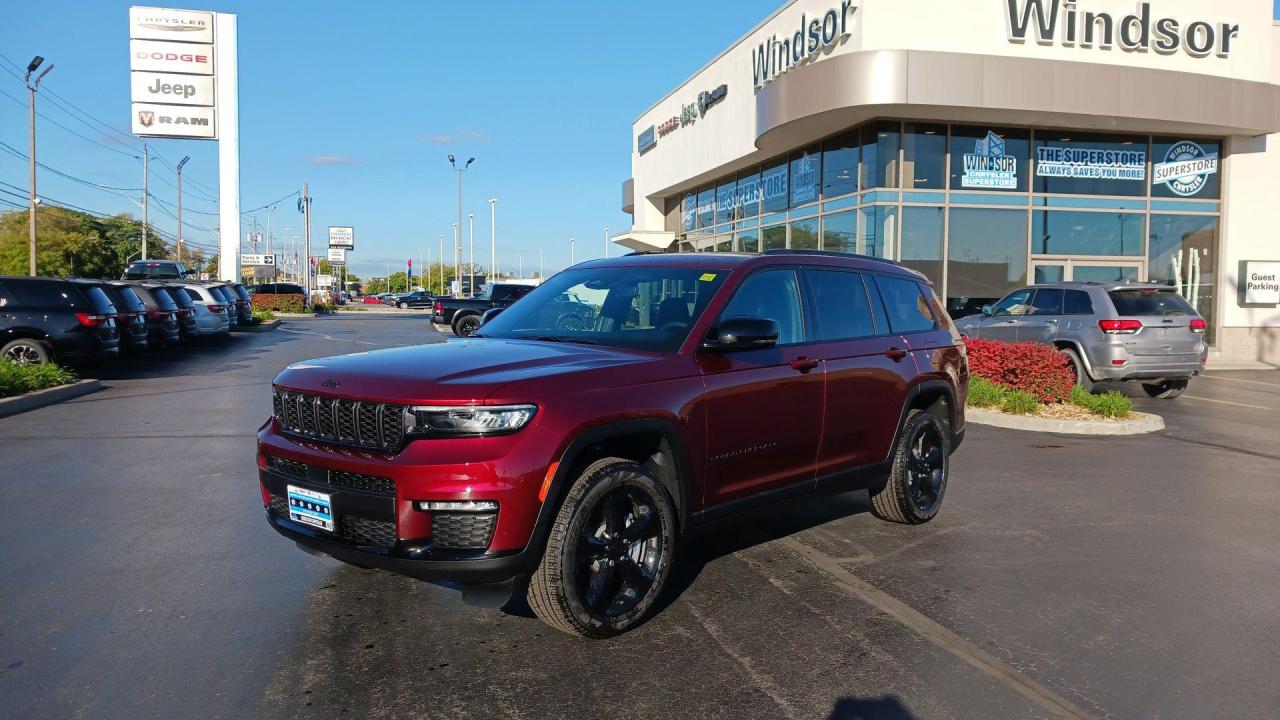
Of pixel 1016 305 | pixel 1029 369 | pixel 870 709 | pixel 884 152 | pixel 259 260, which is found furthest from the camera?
pixel 259 260

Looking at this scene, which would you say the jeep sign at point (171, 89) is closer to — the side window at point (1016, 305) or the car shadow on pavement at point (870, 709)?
the side window at point (1016, 305)

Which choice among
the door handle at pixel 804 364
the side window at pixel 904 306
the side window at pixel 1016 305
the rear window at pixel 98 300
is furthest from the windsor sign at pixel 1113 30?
the rear window at pixel 98 300

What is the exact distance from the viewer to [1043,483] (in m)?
8.03

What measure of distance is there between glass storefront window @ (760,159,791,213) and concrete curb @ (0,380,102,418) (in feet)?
54.0

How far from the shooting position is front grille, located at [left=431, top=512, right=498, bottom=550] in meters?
3.85

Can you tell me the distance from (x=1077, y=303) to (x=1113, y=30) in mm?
9022

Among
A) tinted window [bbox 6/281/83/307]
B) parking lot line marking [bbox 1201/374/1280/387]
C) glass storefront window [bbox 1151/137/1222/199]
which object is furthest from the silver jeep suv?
tinted window [bbox 6/281/83/307]

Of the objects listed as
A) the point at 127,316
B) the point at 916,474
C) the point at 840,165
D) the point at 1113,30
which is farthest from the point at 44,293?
the point at 1113,30

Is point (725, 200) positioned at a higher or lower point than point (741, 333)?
higher

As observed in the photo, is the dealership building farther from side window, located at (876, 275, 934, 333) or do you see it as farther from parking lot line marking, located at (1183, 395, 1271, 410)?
side window, located at (876, 275, 934, 333)

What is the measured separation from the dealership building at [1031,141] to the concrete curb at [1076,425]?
875 centimetres

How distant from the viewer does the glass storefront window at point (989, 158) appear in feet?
68.0

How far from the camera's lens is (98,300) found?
15.1 m

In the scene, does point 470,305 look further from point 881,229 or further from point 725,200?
point 881,229
